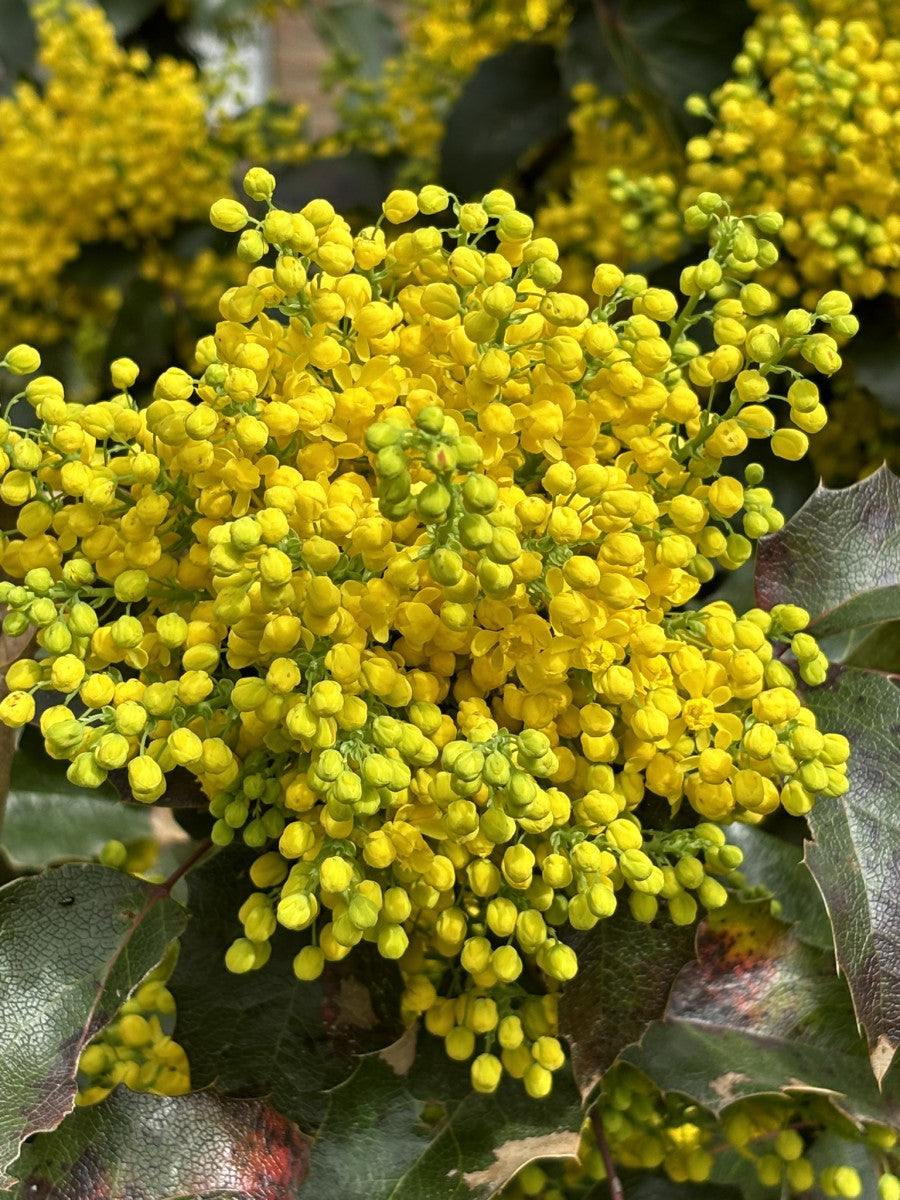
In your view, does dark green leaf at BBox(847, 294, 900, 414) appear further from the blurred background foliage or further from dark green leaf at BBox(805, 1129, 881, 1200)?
dark green leaf at BBox(805, 1129, 881, 1200)

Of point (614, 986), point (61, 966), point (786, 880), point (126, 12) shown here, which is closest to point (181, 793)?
point (61, 966)

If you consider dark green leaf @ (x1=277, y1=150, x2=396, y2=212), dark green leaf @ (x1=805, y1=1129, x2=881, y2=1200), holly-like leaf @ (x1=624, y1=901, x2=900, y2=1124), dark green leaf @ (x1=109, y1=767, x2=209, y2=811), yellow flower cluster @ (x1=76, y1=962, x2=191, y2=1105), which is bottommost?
yellow flower cluster @ (x1=76, y1=962, x2=191, y2=1105)

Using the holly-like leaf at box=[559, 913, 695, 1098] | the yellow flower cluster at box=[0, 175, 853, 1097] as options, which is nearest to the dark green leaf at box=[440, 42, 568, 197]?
the yellow flower cluster at box=[0, 175, 853, 1097]

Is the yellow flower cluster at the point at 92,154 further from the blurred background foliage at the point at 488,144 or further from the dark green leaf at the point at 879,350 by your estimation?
the dark green leaf at the point at 879,350

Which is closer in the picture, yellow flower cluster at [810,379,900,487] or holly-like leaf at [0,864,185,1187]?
holly-like leaf at [0,864,185,1187]

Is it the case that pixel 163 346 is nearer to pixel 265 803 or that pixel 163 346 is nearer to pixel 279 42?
pixel 265 803

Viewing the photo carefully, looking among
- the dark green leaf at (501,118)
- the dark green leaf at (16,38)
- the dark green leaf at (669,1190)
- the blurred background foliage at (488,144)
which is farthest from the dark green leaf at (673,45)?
the dark green leaf at (16,38)

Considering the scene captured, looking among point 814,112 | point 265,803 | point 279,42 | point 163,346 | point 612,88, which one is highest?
point 814,112

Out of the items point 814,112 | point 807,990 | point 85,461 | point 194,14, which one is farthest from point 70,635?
point 194,14
